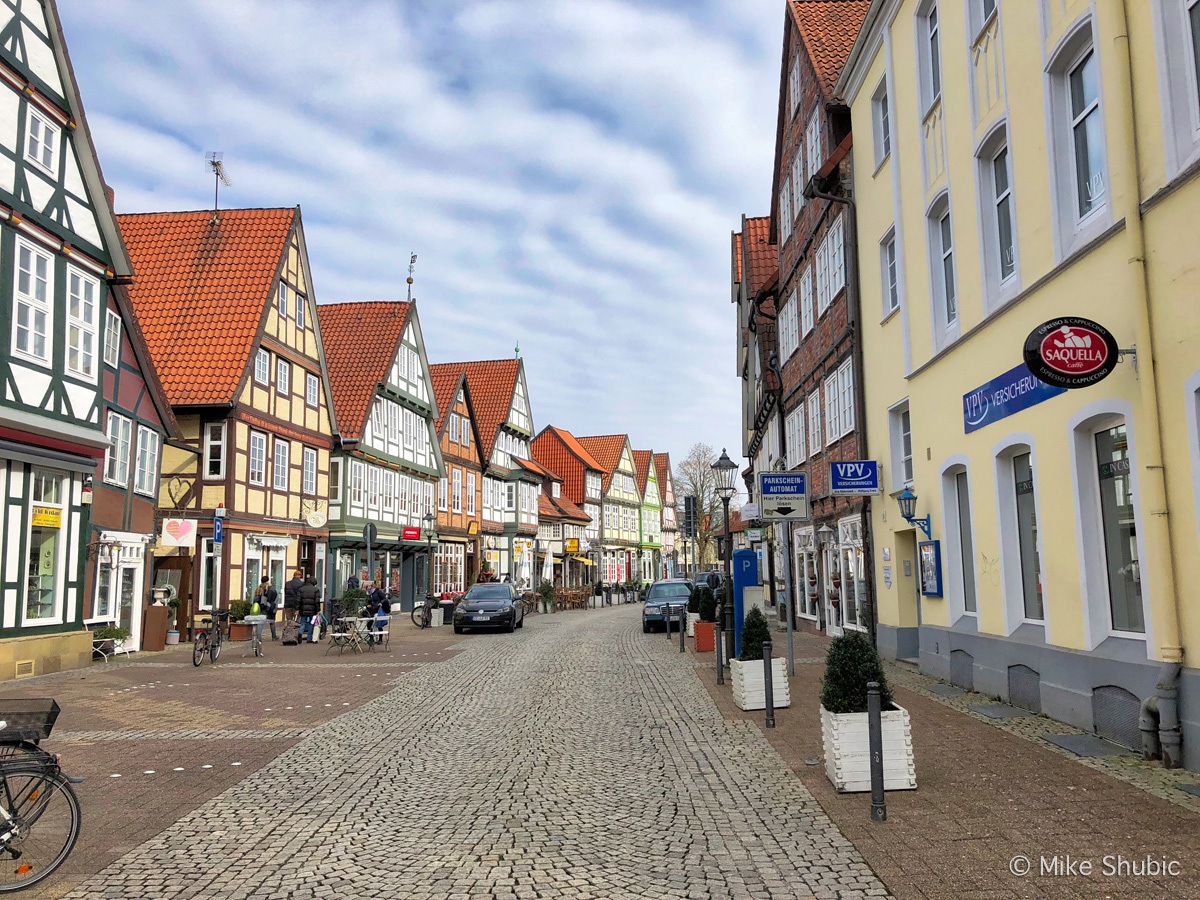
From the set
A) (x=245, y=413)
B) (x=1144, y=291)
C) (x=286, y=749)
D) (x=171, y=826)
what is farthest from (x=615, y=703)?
(x=245, y=413)

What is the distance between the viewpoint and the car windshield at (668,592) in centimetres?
2962

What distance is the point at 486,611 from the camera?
2920cm

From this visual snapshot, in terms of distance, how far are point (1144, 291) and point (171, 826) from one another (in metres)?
8.70

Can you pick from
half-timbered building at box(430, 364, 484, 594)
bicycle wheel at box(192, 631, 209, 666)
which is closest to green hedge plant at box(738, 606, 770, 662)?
bicycle wheel at box(192, 631, 209, 666)

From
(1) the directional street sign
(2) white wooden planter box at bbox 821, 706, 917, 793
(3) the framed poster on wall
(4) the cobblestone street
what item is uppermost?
(1) the directional street sign

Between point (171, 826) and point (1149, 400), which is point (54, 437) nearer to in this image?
point (171, 826)

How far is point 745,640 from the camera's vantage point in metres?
11.9

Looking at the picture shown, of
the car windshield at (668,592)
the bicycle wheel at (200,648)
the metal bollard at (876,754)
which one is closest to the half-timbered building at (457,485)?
the car windshield at (668,592)

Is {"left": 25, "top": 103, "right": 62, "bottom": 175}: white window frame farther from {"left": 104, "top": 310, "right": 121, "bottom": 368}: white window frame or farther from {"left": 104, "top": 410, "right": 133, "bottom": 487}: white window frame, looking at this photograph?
{"left": 104, "top": 410, "right": 133, "bottom": 487}: white window frame

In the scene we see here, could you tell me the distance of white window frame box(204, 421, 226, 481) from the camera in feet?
87.0

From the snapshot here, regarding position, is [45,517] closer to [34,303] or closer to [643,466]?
[34,303]

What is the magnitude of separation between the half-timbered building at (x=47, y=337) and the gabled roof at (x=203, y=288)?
7352 mm

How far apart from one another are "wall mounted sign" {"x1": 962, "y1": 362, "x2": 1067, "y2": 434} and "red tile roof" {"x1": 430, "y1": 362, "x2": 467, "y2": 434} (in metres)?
33.2

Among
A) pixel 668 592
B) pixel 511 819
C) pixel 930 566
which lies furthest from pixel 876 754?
pixel 668 592
